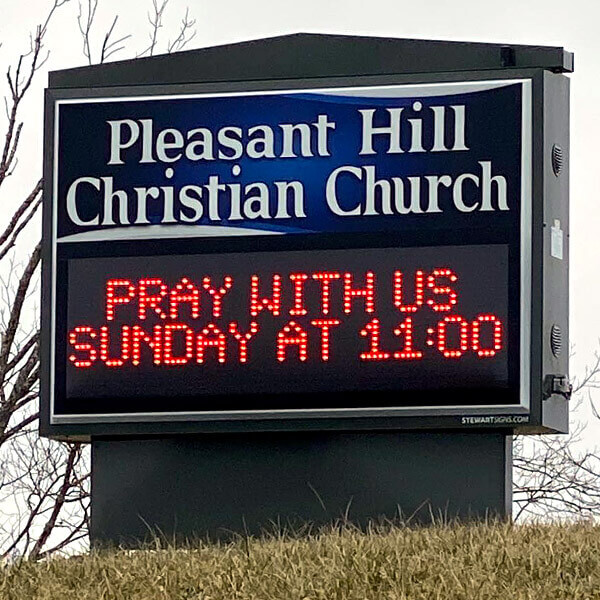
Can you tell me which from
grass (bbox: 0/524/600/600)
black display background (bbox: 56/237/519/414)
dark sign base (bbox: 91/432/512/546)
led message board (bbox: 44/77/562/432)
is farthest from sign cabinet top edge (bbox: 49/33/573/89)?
grass (bbox: 0/524/600/600)

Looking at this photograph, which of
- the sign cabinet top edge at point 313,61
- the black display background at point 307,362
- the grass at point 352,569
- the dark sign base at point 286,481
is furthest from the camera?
the sign cabinet top edge at point 313,61

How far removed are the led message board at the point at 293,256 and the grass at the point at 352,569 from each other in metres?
1.12

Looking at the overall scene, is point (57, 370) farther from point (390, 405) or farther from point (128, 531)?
point (390, 405)

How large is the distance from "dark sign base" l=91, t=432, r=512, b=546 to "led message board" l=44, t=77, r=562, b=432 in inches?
13.4

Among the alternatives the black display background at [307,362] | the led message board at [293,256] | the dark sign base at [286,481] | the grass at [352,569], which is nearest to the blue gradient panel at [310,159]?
the led message board at [293,256]

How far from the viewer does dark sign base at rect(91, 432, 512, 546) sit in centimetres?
1416

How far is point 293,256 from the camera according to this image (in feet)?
46.6

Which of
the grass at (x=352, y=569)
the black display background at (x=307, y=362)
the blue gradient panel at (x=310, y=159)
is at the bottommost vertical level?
the grass at (x=352, y=569)

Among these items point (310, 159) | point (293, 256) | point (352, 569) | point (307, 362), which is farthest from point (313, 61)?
point (352, 569)

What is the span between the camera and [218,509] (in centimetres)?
1445

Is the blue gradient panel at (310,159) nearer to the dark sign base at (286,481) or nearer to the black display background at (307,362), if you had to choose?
the black display background at (307,362)

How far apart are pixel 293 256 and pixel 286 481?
4.70ft

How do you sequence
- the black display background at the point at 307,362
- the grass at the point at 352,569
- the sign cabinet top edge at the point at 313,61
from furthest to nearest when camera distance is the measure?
1. the sign cabinet top edge at the point at 313,61
2. the black display background at the point at 307,362
3. the grass at the point at 352,569

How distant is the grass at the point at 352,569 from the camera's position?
37.6 ft
